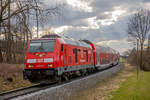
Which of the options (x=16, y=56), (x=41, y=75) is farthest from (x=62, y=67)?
(x=16, y=56)

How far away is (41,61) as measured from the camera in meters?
12.7

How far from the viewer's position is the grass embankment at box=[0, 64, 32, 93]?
13.4 meters

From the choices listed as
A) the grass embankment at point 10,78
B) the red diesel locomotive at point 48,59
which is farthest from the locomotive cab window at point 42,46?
the grass embankment at point 10,78

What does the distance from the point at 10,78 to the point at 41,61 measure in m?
3.18

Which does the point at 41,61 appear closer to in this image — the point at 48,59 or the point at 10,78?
the point at 48,59

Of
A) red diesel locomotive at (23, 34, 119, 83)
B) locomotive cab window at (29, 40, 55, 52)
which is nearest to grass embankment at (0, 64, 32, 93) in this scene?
red diesel locomotive at (23, 34, 119, 83)

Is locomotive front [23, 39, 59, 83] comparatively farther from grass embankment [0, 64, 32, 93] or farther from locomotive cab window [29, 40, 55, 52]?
grass embankment [0, 64, 32, 93]

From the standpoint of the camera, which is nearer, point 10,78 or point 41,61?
point 41,61

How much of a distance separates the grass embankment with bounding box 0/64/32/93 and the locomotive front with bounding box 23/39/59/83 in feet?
5.32

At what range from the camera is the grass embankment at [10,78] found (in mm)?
13350

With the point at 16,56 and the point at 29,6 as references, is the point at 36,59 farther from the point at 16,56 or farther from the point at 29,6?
the point at 16,56

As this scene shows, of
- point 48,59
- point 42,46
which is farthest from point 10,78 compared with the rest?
point 48,59

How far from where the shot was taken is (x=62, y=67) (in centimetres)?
1343

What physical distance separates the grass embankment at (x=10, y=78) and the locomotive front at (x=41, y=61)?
162cm
